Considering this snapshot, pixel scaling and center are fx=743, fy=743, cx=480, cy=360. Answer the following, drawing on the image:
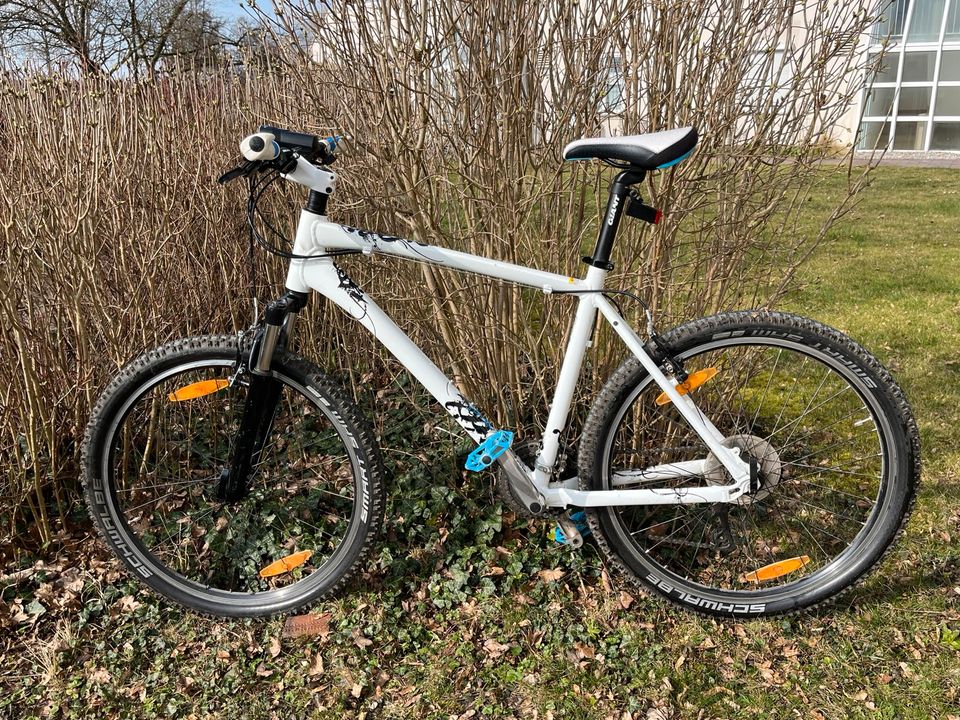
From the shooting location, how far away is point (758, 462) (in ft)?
7.62

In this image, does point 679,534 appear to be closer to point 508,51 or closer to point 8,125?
point 508,51

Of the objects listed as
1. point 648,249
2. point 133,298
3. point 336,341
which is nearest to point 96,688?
point 133,298

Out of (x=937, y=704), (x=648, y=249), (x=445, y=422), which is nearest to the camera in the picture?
(x=937, y=704)

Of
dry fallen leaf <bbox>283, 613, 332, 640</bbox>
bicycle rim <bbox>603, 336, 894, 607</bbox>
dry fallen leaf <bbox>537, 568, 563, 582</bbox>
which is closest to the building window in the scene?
bicycle rim <bbox>603, 336, 894, 607</bbox>

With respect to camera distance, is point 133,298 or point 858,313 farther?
point 858,313

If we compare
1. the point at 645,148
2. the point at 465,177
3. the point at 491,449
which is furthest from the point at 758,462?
the point at 465,177

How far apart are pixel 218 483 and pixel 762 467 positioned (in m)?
1.79

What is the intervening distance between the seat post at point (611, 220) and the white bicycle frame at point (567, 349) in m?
0.03

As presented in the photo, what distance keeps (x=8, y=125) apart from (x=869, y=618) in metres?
3.48

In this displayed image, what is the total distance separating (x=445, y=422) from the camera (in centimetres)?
319

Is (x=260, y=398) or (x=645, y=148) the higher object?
(x=645, y=148)

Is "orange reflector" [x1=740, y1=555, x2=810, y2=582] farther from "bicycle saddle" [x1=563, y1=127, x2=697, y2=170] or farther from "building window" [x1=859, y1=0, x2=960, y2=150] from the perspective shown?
"building window" [x1=859, y1=0, x2=960, y2=150]

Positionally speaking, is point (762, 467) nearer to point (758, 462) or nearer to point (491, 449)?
point (758, 462)

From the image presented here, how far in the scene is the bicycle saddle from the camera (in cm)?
203
